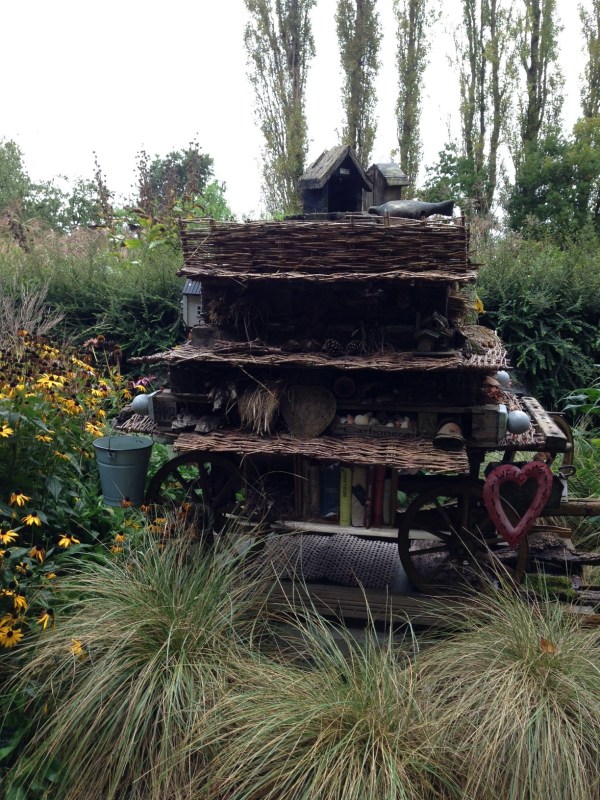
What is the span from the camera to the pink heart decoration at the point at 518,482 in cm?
378

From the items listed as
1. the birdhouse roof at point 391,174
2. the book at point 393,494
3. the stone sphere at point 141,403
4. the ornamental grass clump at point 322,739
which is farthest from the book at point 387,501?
the birdhouse roof at point 391,174

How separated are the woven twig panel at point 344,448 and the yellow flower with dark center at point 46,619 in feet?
3.77

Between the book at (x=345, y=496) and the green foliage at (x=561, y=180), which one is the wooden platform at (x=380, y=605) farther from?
the green foliage at (x=561, y=180)

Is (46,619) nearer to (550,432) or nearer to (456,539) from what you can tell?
(456,539)

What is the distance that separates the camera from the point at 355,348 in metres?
4.12

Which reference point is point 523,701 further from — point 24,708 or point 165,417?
point 165,417

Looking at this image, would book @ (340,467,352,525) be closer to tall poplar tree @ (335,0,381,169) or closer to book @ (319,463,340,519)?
book @ (319,463,340,519)

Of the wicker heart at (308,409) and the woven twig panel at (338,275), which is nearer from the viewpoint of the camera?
the woven twig panel at (338,275)

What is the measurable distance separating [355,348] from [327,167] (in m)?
1.56

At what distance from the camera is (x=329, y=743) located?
2750 mm

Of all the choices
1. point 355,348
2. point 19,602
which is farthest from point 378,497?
point 19,602

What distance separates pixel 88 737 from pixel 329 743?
112 centimetres

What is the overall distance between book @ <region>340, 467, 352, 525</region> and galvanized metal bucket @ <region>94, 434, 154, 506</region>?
4.76 ft

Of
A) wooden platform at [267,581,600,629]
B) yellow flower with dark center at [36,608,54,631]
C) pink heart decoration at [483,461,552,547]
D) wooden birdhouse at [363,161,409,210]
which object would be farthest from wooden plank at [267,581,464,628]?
wooden birdhouse at [363,161,409,210]
